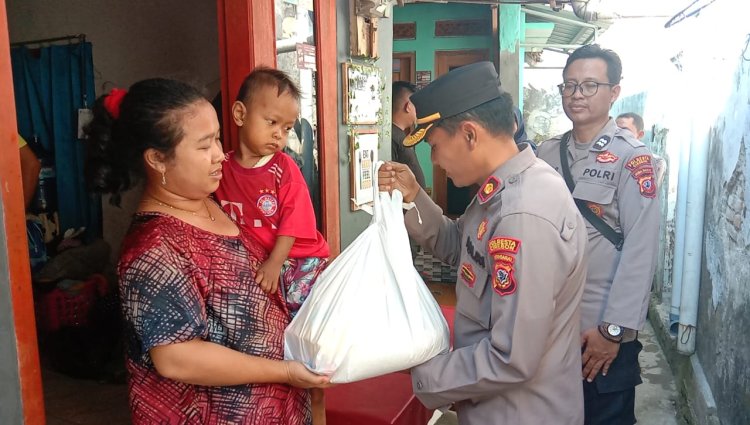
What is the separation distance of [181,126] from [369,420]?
1353 millimetres

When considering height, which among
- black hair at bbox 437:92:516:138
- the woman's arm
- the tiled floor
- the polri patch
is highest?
black hair at bbox 437:92:516:138

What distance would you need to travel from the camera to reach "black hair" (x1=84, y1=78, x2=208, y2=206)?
144cm

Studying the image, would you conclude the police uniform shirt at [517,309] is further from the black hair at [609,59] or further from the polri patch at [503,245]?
the black hair at [609,59]

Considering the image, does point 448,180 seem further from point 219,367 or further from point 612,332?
point 219,367

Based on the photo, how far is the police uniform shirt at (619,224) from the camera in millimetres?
2256

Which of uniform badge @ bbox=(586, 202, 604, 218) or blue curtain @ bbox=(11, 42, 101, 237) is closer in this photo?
uniform badge @ bbox=(586, 202, 604, 218)

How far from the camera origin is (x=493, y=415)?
1.63m

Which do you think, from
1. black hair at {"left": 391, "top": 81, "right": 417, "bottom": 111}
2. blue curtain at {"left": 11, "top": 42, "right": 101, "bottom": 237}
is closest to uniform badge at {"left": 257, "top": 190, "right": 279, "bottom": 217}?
blue curtain at {"left": 11, "top": 42, "right": 101, "bottom": 237}

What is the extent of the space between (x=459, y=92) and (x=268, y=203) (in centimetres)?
86

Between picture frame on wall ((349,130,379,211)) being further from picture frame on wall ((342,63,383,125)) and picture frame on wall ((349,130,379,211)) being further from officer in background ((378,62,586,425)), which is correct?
officer in background ((378,62,586,425))

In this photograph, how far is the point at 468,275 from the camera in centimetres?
169

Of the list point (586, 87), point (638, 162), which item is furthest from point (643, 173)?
point (586, 87)

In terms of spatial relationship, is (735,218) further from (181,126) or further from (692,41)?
(181,126)

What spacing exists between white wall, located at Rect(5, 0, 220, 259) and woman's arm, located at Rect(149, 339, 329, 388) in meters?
2.95
